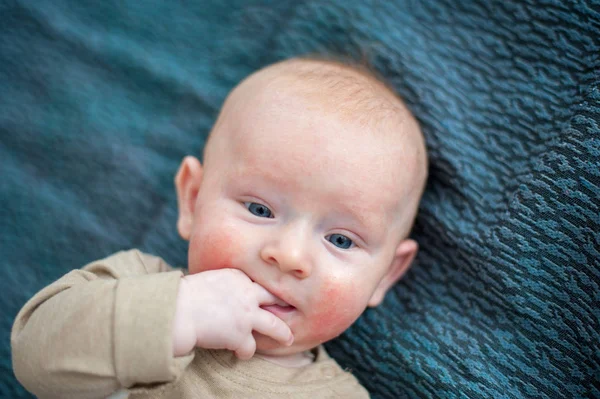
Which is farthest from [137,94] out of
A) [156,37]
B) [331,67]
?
[331,67]

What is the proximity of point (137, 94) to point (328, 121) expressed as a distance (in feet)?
2.57

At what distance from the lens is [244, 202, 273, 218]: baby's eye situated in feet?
3.79

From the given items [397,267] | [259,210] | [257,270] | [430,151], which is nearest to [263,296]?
[257,270]

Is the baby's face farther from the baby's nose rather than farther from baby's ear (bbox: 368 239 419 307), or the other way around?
baby's ear (bbox: 368 239 419 307)

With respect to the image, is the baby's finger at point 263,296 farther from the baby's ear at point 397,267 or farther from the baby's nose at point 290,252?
the baby's ear at point 397,267

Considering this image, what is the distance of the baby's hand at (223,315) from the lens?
102 cm

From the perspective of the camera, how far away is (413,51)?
1.51 metres

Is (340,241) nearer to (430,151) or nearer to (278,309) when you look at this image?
(278,309)

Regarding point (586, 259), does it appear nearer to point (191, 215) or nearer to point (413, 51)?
point (413, 51)

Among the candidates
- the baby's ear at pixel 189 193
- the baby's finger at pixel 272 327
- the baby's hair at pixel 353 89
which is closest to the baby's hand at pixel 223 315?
the baby's finger at pixel 272 327

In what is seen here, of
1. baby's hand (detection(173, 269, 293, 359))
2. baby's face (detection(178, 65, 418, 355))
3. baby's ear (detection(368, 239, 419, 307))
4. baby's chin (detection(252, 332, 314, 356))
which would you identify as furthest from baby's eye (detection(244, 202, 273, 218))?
baby's ear (detection(368, 239, 419, 307))

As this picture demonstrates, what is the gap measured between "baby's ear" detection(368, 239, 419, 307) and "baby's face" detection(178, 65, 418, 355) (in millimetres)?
152

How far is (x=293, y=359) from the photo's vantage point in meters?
1.29

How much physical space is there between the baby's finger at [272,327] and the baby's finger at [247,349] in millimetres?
23
